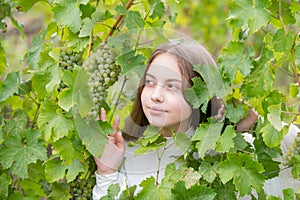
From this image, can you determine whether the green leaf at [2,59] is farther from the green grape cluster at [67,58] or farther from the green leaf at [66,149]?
the green leaf at [66,149]

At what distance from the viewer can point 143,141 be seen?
163 centimetres

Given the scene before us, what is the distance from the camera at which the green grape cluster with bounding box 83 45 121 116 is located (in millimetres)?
1596

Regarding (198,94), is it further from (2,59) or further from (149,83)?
(2,59)

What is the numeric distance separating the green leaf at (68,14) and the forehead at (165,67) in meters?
0.24

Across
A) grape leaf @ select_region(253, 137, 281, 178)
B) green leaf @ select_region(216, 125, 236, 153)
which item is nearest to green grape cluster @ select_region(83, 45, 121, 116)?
green leaf @ select_region(216, 125, 236, 153)

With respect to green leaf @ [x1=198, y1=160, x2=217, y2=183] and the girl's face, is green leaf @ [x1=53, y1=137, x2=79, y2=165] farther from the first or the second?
green leaf @ [x1=198, y1=160, x2=217, y2=183]

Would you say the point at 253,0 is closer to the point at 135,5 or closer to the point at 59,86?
the point at 135,5

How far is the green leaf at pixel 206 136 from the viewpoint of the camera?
1534 mm

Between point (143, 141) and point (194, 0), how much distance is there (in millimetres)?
1365

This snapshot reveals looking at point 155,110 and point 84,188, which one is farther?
point 84,188

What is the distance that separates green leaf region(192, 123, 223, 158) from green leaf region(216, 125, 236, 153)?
0.04ft

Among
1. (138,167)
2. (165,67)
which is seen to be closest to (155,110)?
(165,67)

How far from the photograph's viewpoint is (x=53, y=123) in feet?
5.43

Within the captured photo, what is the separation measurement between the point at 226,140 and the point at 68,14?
0.55 m
